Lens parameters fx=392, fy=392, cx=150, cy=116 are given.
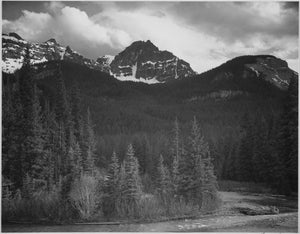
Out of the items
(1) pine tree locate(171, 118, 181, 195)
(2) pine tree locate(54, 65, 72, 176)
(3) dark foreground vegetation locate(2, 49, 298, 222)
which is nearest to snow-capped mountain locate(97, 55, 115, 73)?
(3) dark foreground vegetation locate(2, 49, 298, 222)

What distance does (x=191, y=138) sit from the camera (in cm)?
1404

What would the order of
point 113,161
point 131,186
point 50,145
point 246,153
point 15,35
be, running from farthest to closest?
point 246,153 → point 50,145 → point 113,161 → point 131,186 → point 15,35

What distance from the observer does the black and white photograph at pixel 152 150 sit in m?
11.1

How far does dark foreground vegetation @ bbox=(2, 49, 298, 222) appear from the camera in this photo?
39.2 ft

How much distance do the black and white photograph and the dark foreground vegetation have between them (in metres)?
0.05

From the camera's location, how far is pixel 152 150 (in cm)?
1708

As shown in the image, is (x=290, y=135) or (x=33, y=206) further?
(x=290, y=135)

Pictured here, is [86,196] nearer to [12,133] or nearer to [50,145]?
[12,133]

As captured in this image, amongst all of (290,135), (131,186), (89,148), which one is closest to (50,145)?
(89,148)

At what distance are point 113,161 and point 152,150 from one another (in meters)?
4.11

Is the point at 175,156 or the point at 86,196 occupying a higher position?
the point at 175,156

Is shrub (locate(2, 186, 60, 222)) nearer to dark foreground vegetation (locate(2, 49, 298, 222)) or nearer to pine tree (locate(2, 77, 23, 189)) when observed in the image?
dark foreground vegetation (locate(2, 49, 298, 222))

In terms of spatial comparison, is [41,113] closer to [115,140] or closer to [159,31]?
[115,140]

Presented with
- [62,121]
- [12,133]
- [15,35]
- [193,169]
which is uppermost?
[15,35]
